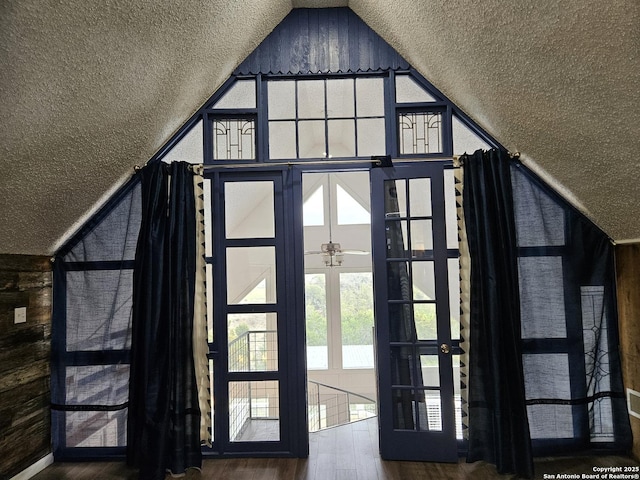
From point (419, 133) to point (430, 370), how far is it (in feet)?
5.47

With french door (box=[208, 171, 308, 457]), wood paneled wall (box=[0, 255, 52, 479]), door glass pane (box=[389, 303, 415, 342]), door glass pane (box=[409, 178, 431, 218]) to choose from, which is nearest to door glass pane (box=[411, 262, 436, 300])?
door glass pane (box=[389, 303, 415, 342])

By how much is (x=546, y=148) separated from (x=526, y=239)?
65cm

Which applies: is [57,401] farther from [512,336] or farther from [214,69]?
[512,336]

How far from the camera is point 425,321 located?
3.06 metres

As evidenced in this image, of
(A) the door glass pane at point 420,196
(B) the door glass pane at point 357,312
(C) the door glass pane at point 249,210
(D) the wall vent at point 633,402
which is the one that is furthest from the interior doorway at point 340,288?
(D) the wall vent at point 633,402

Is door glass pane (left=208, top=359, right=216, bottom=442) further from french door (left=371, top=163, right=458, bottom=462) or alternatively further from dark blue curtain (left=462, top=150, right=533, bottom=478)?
dark blue curtain (left=462, top=150, right=533, bottom=478)

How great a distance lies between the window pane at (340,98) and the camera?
10.7ft

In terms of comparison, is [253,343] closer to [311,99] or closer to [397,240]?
[397,240]

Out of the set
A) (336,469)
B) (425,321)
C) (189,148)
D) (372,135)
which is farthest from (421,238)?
(189,148)

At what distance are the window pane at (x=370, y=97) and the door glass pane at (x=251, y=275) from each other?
3.98 ft

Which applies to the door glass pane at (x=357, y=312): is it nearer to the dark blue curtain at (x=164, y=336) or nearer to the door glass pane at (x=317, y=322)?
the door glass pane at (x=317, y=322)

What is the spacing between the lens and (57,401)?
306 cm

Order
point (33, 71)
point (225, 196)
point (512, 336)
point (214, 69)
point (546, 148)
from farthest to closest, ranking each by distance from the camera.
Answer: point (225, 196)
point (214, 69)
point (512, 336)
point (546, 148)
point (33, 71)

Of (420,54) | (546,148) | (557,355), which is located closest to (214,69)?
(420,54)
